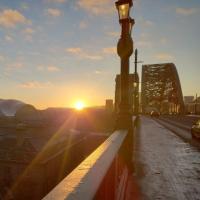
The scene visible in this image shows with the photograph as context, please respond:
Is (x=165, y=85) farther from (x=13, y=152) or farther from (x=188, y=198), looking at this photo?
(x=188, y=198)

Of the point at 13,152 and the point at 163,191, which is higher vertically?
the point at 163,191

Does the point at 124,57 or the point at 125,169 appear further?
the point at 124,57

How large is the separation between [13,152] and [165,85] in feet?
291

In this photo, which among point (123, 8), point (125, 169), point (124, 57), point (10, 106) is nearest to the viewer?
point (125, 169)

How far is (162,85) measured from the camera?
349 feet

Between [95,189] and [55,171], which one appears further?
[55,171]

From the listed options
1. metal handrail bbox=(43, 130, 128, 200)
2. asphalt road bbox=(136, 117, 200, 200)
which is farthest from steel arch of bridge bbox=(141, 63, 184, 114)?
metal handrail bbox=(43, 130, 128, 200)

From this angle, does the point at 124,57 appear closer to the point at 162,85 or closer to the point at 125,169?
the point at 125,169

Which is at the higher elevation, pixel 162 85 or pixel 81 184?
pixel 162 85

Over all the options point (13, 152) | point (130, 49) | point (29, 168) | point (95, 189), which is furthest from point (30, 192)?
point (95, 189)

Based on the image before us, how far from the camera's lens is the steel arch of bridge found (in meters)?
92.6

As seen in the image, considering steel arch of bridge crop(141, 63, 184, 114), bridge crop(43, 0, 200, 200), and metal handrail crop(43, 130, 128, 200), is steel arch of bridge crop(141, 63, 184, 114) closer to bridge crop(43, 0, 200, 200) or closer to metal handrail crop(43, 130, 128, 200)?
bridge crop(43, 0, 200, 200)

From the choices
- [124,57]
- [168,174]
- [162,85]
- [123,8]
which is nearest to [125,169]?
[168,174]

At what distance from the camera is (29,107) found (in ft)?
458
